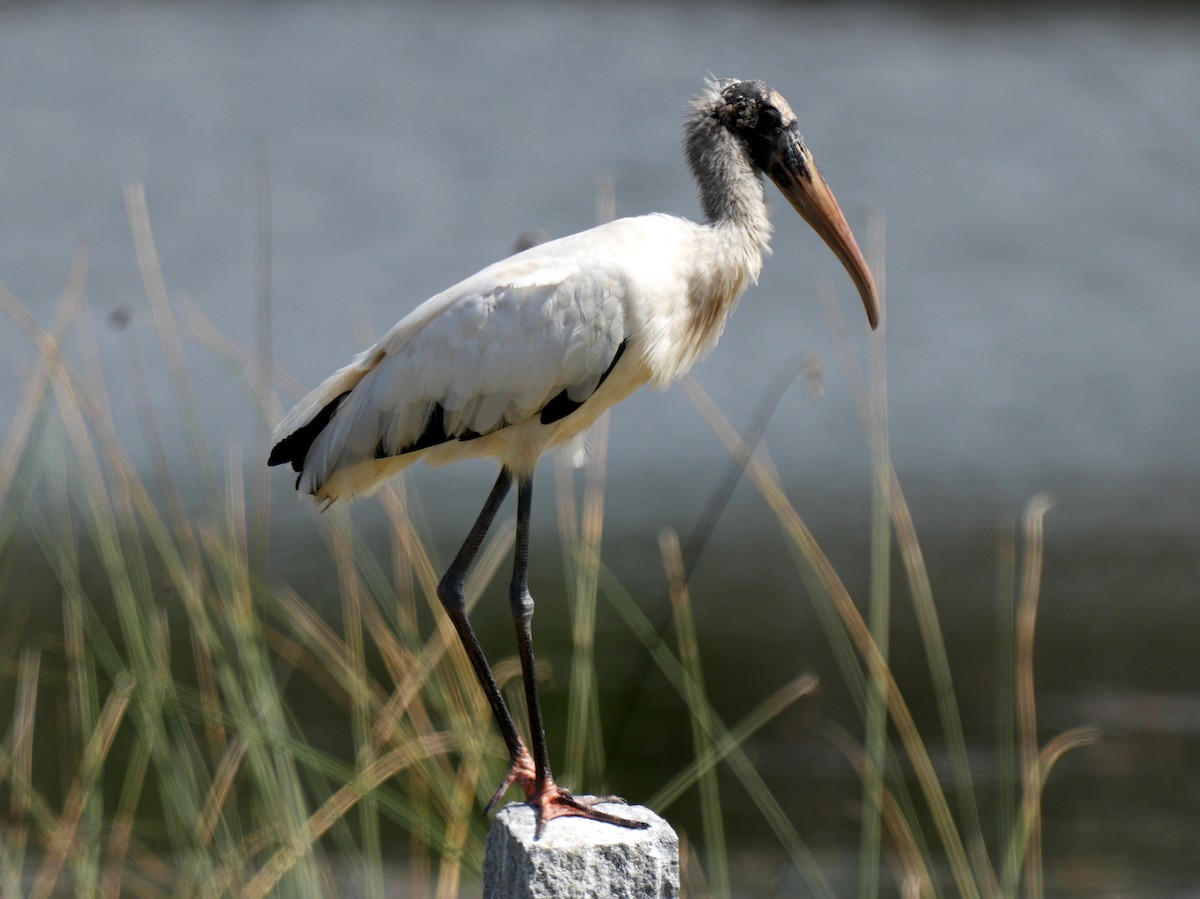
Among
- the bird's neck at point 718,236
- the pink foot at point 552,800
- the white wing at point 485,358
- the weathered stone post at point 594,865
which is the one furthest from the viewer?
the bird's neck at point 718,236

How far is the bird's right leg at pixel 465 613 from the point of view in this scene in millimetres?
3469

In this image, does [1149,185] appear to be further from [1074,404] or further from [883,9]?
[1074,404]

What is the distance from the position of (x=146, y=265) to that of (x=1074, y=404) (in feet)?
33.7

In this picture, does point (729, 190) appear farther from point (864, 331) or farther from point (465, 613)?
point (864, 331)

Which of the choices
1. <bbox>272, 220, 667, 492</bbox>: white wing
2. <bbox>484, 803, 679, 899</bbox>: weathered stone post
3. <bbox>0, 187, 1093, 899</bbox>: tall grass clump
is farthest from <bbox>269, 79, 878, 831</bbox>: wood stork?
<bbox>484, 803, 679, 899</bbox>: weathered stone post

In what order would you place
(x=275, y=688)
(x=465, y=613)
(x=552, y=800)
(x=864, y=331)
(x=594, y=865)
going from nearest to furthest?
(x=594, y=865) → (x=552, y=800) → (x=465, y=613) → (x=275, y=688) → (x=864, y=331)

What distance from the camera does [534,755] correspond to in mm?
3223

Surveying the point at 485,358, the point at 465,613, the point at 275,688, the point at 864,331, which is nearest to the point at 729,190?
the point at 485,358

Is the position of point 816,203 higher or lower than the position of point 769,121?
lower

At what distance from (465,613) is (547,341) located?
687 millimetres

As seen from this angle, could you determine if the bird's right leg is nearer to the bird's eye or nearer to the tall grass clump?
the tall grass clump

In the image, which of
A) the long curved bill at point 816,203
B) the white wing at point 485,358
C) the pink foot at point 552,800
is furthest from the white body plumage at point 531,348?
the pink foot at point 552,800

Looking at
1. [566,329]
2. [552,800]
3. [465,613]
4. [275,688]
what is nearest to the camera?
[552,800]

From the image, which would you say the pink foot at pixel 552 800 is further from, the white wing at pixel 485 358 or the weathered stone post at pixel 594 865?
the white wing at pixel 485 358
